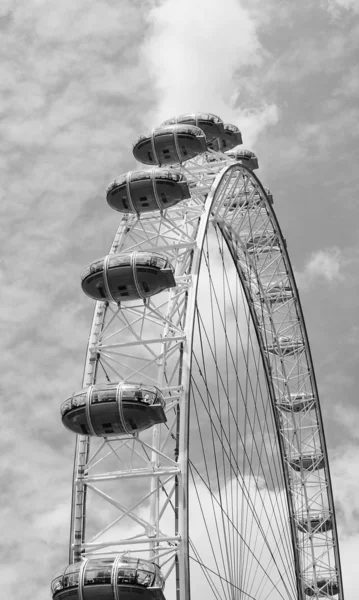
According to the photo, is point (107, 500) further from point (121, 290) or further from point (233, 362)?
point (233, 362)

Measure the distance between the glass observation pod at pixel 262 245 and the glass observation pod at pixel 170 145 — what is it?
9787 mm

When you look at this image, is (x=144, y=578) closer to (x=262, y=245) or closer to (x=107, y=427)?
(x=107, y=427)

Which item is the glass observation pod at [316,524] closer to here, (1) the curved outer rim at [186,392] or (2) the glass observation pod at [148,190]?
(1) the curved outer rim at [186,392]

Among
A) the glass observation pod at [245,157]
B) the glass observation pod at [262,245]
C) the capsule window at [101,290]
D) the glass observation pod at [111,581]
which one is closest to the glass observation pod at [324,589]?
the glass observation pod at [262,245]

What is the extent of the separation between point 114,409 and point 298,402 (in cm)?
2177

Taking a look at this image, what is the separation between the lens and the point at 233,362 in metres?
34.0

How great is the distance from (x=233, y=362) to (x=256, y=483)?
4.46 m

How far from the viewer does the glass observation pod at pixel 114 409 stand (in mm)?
24281

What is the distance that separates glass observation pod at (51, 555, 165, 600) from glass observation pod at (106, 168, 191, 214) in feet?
40.5

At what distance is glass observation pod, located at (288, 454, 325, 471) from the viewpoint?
44938 millimetres

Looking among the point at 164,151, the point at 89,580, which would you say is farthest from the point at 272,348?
the point at 89,580

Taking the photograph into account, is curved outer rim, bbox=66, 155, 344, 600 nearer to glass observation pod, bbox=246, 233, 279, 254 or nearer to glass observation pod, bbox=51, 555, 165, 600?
glass observation pod, bbox=51, 555, 165, 600

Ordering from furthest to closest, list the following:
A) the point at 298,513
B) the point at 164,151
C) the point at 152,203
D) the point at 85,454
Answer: the point at 298,513, the point at 164,151, the point at 152,203, the point at 85,454

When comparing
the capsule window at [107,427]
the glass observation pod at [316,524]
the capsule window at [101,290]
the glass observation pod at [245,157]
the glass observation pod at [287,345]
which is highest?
the glass observation pod at [245,157]
